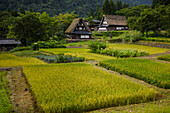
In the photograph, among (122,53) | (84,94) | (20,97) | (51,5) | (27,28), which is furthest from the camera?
(51,5)

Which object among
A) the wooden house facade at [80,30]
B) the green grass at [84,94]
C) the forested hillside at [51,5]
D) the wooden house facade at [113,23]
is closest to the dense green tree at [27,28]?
the wooden house facade at [80,30]

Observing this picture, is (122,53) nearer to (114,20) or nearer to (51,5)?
(114,20)

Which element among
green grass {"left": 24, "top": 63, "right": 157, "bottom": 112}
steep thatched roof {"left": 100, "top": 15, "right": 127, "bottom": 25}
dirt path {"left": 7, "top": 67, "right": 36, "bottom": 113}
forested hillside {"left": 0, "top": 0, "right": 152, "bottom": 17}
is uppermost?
forested hillside {"left": 0, "top": 0, "right": 152, "bottom": 17}

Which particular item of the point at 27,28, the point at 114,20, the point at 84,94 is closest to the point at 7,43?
the point at 27,28

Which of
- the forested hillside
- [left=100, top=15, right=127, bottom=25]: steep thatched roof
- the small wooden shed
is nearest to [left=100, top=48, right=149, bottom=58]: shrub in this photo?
the small wooden shed

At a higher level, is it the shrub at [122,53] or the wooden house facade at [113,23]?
the wooden house facade at [113,23]

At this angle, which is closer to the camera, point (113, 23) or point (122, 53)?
point (122, 53)

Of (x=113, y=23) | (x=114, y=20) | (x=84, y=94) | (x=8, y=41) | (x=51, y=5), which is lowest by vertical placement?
(x=84, y=94)

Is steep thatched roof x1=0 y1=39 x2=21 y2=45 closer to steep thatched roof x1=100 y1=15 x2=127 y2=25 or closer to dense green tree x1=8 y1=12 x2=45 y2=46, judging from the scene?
dense green tree x1=8 y1=12 x2=45 y2=46

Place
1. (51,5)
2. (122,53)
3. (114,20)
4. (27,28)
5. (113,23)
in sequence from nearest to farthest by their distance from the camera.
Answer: (122,53)
(27,28)
(113,23)
(114,20)
(51,5)

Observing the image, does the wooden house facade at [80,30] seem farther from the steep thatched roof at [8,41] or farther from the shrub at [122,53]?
the shrub at [122,53]

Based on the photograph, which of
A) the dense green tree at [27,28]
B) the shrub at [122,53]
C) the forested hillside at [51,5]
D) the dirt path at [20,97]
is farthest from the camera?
the forested hillside at [51,5]

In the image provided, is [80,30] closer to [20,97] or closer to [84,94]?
[20,97]

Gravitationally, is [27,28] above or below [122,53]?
above
